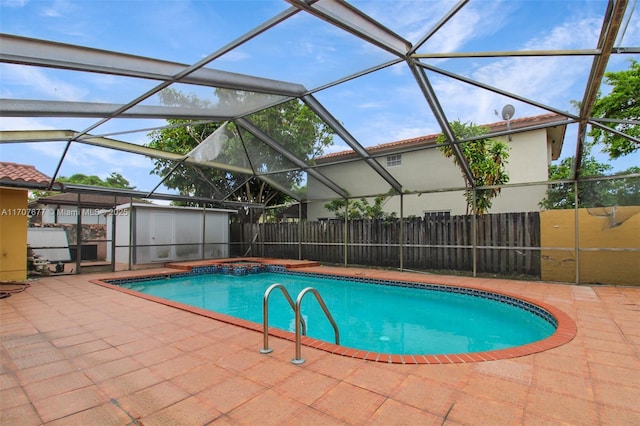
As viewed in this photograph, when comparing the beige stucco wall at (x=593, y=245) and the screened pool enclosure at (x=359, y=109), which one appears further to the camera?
the beige stucco wall at (x=593, y=245)

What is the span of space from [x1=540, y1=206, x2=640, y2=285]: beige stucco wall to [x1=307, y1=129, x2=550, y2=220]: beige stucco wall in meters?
2.44

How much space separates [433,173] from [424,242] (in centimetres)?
222

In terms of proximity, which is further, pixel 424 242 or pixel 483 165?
pixel 424 242

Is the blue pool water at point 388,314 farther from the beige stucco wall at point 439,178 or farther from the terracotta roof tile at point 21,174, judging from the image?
the terracotta roof tile at point 21,174

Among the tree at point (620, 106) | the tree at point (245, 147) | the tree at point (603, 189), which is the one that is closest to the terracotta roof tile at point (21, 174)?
the tree at point (245, 147)

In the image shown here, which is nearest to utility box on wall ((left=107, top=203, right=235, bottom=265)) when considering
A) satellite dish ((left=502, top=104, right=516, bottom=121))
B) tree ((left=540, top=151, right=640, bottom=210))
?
satellite dish ((left=502, top=104, right=516, bottom=121))

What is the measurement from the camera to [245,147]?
9789 millimetres

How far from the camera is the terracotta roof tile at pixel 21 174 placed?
7404mm

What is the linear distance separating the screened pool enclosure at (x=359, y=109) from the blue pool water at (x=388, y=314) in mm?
2584

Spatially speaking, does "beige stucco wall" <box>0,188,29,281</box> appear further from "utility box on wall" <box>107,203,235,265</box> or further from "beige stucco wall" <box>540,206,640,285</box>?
"beige stucco wall" <box>540,206,640,285</box>

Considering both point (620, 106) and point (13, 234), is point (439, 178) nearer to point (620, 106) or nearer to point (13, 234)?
point (620, 106)

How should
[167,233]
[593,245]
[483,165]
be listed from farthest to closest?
[167,233] < [483,165] < [593,245]

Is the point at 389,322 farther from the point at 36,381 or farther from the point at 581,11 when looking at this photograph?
the point at 581,11

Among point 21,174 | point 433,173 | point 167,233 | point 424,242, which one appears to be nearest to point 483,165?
point 433,173
